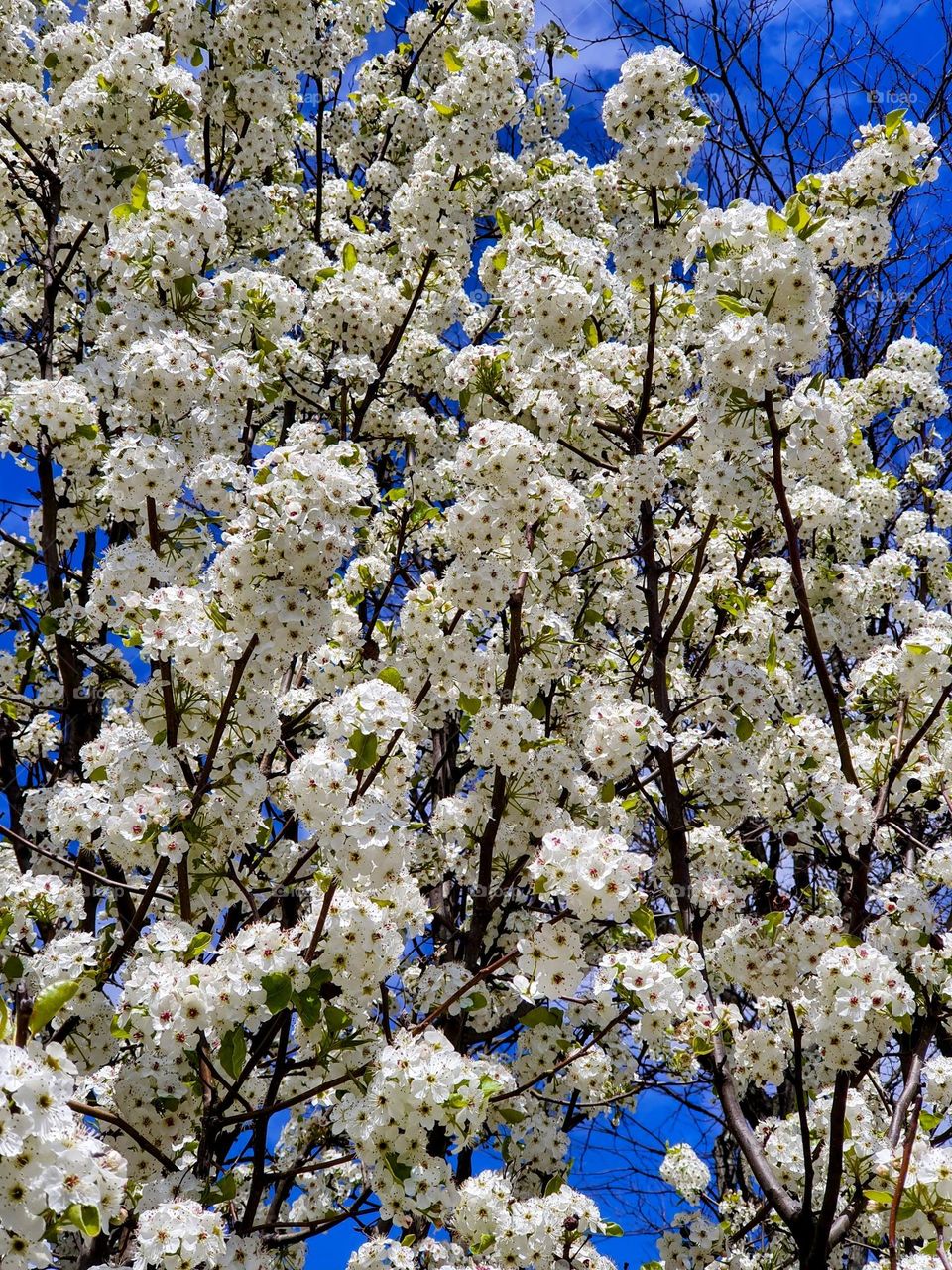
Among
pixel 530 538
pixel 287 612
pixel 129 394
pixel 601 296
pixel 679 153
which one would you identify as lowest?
pixel 287 612

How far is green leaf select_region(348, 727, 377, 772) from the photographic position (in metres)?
3.82

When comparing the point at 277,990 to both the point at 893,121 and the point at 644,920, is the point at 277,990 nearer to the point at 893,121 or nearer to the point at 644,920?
the point at 644,920

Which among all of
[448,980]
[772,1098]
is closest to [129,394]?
[448,980]

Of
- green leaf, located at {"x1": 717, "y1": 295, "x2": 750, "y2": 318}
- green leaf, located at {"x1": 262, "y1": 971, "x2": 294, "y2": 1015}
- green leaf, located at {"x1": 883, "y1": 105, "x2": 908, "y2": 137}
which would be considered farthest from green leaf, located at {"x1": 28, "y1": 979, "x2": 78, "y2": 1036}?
green leaf, located at {"x1": 883, "y1": 105, "x2": 908, "y2": 137}

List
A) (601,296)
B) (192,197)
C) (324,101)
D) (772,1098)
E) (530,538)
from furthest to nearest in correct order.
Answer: (772,1098) → (324,101) → (601,296) → (530,538) → (192,197)

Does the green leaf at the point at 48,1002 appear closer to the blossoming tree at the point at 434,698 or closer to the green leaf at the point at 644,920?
the blossoming tree at the point at 434,698

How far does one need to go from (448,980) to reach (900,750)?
242 cm

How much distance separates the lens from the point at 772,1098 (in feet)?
31.9

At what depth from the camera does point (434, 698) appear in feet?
20.5

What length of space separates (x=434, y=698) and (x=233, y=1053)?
2798 mm

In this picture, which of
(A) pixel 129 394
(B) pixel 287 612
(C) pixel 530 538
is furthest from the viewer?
(C) pixel 530 538

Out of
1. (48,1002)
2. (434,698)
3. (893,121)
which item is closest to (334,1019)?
(48,1002)

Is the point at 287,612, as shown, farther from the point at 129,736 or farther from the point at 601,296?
the point at 601,296

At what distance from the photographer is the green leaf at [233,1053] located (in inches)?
146
